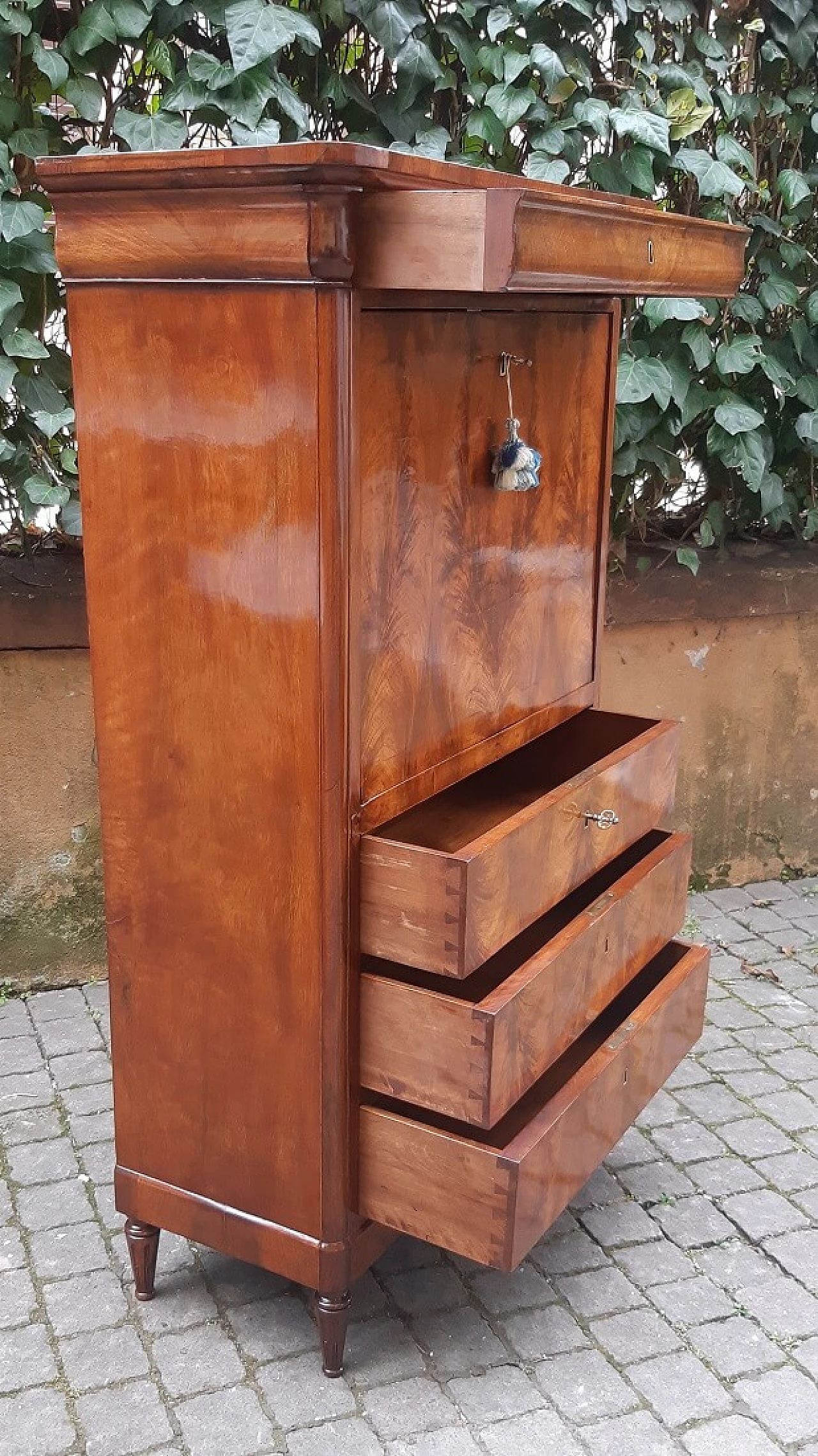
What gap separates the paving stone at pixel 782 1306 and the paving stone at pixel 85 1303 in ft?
3.67

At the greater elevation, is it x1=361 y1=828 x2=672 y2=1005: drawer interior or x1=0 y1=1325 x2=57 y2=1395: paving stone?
x1=361 y1=828 x2=672 y2=1005: drawer interior

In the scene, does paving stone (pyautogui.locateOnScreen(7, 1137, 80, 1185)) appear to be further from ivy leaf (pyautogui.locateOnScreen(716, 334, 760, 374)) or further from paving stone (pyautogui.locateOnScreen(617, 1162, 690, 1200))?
ivy leaf (pyautogui.locateOnScreen(716, 334, 760, 374))

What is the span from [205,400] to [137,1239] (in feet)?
4.73

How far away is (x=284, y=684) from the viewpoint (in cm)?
194

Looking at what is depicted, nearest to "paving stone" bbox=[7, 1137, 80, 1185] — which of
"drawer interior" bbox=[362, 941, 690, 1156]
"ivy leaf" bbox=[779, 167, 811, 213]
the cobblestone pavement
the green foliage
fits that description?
the cobblestone pavement

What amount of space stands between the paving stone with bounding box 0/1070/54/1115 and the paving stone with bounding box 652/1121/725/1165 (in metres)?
1.37

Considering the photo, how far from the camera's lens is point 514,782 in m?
2.65

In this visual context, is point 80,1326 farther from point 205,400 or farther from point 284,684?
point 205,400

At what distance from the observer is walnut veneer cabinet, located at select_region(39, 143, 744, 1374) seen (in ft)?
5.86

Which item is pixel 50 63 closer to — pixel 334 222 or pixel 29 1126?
pixel 334 222

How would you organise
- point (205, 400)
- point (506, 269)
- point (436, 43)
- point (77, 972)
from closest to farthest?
point (506, 269)
point (205, 400)
point (436, 43)
point (77, 972)

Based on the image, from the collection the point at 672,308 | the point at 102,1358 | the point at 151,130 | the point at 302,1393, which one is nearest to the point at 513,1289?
the point at 302,1393

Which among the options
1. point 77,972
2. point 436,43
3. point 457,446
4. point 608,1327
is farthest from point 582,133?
point 608,1327

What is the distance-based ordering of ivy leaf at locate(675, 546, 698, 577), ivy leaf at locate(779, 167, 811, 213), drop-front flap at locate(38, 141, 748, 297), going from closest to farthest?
drop-front flap at locate(38, 141, 748, 297), ivy leaf at locate(779, 167, 811, 213), ivy leaf at locate(675, 546, 698, 577)
